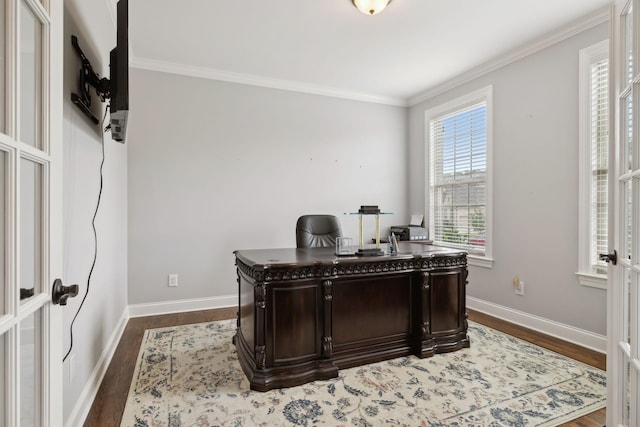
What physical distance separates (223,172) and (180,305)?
1583mm

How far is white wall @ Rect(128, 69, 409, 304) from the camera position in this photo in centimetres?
356

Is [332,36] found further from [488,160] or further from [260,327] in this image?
[260,327]

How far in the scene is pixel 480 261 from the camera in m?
3.77

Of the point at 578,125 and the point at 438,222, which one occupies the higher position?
the point at 578,125

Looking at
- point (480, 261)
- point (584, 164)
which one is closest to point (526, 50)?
point (584, 164)

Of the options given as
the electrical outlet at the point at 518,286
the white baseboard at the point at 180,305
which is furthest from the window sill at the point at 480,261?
the white baseboard at the point at 180,305

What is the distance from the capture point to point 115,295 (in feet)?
9.37

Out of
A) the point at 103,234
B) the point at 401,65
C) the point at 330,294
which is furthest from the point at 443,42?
the point at 103,234

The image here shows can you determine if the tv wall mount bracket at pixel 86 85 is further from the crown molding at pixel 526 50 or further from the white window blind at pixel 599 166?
the white window blind at pixel 599 166

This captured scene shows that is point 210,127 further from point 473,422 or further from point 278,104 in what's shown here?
point 473,422

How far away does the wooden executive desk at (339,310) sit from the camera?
2135 mm

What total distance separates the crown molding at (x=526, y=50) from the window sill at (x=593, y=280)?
6.36ft

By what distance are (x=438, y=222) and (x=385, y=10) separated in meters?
2.75

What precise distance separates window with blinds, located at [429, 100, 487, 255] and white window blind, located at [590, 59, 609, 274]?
1.07m
